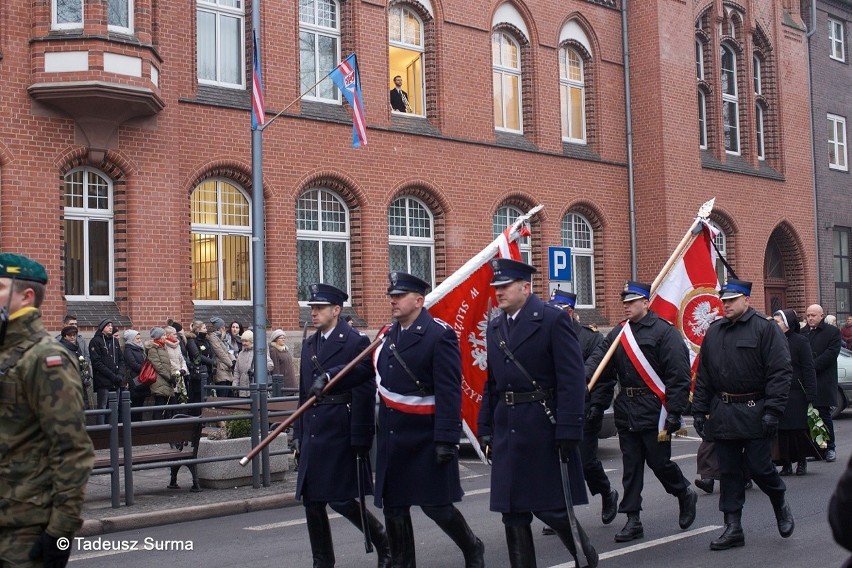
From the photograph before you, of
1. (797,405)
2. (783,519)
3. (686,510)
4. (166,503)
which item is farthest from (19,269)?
(797,405)

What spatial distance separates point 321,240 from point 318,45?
12.2 feet

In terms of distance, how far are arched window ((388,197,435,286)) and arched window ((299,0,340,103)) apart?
8.71 ft

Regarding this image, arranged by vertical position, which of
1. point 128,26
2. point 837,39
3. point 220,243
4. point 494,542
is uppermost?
point 837,39

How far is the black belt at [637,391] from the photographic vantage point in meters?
8.94

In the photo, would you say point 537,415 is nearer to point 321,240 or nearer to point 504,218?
point 321,240

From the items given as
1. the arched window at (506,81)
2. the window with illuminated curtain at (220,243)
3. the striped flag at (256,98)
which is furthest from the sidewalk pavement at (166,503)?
the arched window at (506,81)

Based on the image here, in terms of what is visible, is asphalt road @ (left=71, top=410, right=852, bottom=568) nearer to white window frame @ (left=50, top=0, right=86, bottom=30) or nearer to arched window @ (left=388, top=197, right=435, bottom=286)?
white window frame @ (left=50, top=0, right=86, bottom=30)

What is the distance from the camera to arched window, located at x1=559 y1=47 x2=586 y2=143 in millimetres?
26750

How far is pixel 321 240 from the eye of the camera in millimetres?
21844

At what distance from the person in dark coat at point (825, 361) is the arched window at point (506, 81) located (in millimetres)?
11481

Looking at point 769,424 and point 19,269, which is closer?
point 19,269

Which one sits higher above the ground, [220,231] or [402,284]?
[220,231]

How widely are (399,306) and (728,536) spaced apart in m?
3.04

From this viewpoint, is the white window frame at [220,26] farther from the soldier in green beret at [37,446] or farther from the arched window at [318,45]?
the soldier in green beret at [37,446]
